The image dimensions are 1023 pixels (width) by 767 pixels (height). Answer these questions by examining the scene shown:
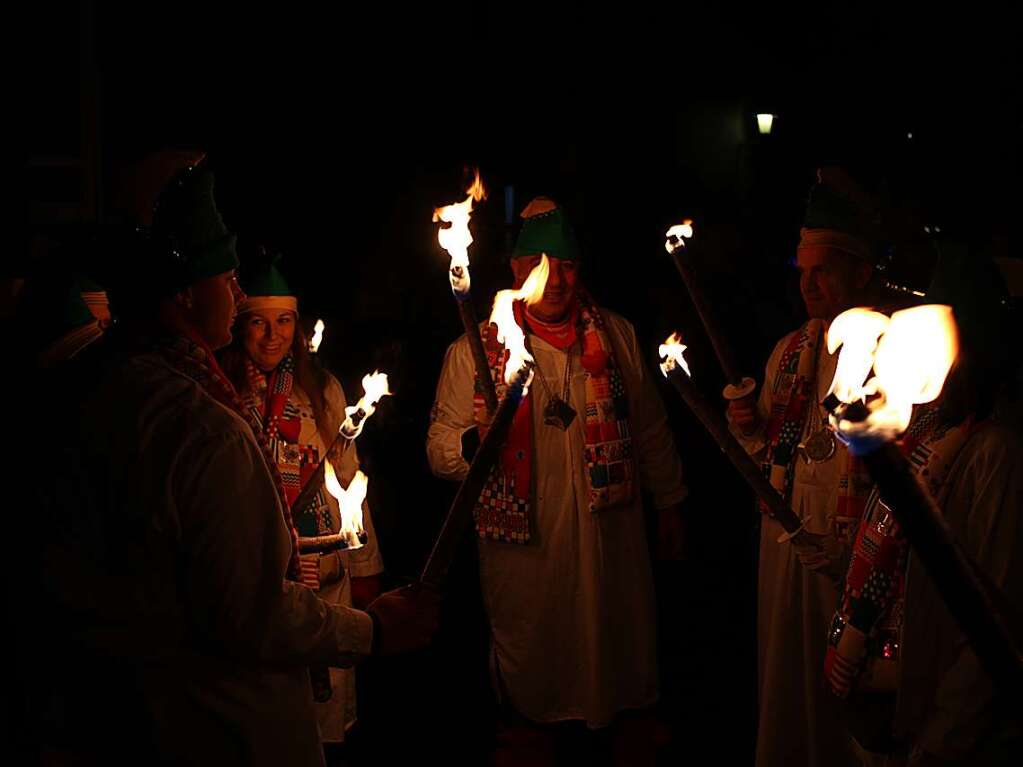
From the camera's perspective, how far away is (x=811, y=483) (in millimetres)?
4684

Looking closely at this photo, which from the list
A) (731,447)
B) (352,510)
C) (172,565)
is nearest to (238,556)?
(172,565)

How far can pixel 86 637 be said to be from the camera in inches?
102

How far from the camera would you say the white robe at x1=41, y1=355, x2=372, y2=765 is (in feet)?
8.38

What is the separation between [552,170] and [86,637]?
7.08 m

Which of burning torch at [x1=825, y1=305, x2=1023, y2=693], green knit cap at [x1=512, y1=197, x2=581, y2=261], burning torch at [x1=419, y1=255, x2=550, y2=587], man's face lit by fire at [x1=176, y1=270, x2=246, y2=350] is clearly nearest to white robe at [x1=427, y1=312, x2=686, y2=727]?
green knit cap at [x1=512, y1=197, x2=581, y2=261]

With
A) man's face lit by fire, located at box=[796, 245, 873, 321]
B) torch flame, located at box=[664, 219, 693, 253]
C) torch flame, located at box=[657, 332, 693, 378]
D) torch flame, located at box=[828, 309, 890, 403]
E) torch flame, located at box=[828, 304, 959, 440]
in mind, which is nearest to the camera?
torch flame, located at box=[828, 304, 959, 440]

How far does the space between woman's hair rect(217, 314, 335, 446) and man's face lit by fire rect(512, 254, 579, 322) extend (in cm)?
123

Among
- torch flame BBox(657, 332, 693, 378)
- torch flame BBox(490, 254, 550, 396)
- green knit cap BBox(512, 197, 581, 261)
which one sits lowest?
torch flame BBox(657, 332, 693, 378)

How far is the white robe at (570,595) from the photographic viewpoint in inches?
214

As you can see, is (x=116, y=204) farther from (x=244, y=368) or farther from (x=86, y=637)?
(x=244, y=368)

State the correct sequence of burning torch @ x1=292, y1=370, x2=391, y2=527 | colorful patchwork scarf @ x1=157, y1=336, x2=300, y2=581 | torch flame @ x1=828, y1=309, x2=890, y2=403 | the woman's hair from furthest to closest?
the woman's hair
burning torch @ x1=292, y1=370, x2=391, y2=527
colorful patchwork scarf @ x1=157, y1=336, x2=300, y2=581
torch flame @ x1=828, y1=309, x2=890, y2=403

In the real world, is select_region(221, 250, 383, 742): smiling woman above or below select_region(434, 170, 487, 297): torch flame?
below

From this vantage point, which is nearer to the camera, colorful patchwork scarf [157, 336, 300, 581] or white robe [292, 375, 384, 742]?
colorful patchwork scarf [157, 336, 300, 581]

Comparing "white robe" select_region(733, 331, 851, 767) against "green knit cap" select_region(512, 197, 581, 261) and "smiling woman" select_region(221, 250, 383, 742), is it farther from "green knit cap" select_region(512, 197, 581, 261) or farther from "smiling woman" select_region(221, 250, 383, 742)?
"smiling woman" select_region(221, 250, 383, 742)
